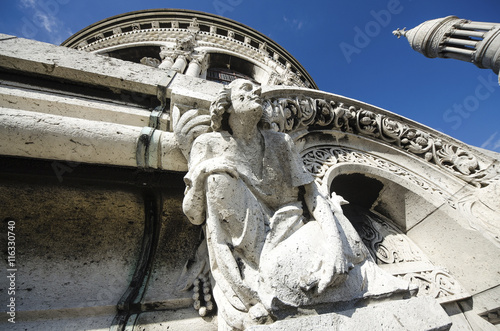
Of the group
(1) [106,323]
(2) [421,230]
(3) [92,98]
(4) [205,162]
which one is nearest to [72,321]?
(1) [106,323]

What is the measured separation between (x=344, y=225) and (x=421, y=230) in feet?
6.08

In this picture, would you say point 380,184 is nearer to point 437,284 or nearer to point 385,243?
point 385,243

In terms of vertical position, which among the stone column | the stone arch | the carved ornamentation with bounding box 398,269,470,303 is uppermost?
the stone column

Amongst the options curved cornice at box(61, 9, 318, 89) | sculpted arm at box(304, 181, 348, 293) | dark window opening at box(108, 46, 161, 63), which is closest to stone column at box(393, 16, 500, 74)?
curved cornice at box(61, 9, 318, 89)

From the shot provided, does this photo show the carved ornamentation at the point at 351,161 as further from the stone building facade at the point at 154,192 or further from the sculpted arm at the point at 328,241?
the sculpted arm at the point at 328,241

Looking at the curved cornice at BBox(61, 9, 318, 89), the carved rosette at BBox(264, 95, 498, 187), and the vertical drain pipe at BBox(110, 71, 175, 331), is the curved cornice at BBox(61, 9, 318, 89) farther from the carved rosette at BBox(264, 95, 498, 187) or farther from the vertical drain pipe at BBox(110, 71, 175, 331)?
the vertical drain pipe at BBox(110, 71, 175, 331)

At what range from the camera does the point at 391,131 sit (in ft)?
10.0

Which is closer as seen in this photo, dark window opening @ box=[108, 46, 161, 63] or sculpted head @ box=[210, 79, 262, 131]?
sculpted head @ box=[210, 79, 262, 131]

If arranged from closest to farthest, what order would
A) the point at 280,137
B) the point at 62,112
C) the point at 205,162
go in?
1. the point at 205,162
2. the point at 280,137
3. the point at 62,112

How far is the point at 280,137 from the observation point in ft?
5.65

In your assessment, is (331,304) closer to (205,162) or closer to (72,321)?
(205,162)

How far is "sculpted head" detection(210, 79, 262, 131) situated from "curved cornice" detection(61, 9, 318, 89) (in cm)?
980

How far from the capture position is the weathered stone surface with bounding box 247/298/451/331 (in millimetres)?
979

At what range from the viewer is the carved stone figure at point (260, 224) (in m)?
1.08
